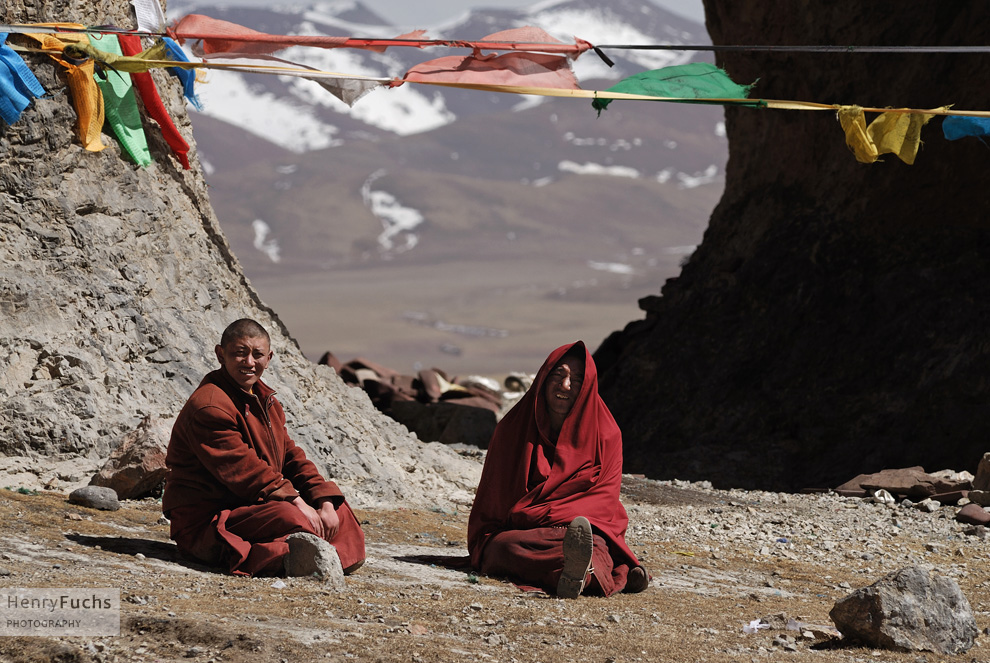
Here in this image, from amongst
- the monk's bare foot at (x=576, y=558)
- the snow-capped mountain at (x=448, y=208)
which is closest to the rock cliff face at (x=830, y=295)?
the monk's bare foot at (x=576, y=558)

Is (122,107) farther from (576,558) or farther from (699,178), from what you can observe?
(699,178)

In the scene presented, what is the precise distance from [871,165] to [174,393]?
7847 mm

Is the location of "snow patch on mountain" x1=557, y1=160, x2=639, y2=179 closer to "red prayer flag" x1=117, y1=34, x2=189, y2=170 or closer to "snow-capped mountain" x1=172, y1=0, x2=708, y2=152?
"snow-capped mountain" x1=172, y1=0, x2=708, y2=152

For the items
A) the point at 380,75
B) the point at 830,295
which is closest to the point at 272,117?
the point at 380,75

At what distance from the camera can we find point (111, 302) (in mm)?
7453

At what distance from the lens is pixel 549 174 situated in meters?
96.2

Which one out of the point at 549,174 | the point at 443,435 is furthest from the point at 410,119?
the point at 443,435

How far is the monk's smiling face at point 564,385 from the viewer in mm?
5273

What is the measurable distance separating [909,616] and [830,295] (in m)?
8.39

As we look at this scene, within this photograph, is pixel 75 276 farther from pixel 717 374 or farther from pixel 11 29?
pixel 717 374

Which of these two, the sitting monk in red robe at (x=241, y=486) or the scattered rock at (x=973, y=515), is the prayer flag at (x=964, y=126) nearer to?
the scattered rock at (x=973, y=515)

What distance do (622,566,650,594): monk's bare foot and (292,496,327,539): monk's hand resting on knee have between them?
1.40m

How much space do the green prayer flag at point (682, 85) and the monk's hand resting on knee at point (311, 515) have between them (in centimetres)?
350

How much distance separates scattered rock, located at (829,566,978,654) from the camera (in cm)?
418
